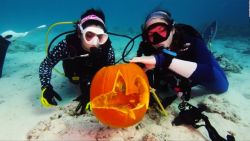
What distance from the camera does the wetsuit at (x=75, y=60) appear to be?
3.97m

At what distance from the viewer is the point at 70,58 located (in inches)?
158

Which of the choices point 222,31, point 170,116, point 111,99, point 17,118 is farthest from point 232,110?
point 222,31

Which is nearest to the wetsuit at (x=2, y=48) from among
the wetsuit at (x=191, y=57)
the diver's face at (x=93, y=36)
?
the diver's face at (x=93, y=36)

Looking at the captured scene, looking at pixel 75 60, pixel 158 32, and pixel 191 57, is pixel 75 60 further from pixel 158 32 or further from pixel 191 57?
pixel 191 57

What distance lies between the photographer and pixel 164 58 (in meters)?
3.05

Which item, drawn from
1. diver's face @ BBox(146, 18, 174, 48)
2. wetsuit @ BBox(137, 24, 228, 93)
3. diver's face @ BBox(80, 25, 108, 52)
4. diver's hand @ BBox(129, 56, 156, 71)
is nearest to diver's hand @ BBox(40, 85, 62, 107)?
diver's face @ BBox(80, 25, 108, 52)

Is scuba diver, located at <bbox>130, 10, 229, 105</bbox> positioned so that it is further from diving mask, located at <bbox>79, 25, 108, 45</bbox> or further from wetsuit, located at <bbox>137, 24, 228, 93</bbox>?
diving mask, located at <bbox>79, 25, 108, 45</bbox>

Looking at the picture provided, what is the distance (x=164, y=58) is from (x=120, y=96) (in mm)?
816

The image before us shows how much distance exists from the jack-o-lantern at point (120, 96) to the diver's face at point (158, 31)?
0.92 meters

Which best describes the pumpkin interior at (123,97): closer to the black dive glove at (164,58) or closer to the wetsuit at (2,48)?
the black dive glove at (164,58)

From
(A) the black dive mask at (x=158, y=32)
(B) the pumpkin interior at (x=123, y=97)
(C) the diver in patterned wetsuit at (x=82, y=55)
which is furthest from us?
(C) the diver in patterned wetsuit at (x=82, y=55)

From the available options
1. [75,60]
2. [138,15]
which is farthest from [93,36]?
[138,15]

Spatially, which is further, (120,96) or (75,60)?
(75,60)

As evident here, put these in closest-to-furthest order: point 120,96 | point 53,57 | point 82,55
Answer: point 120,96 → point 82,55 → point 53,57
